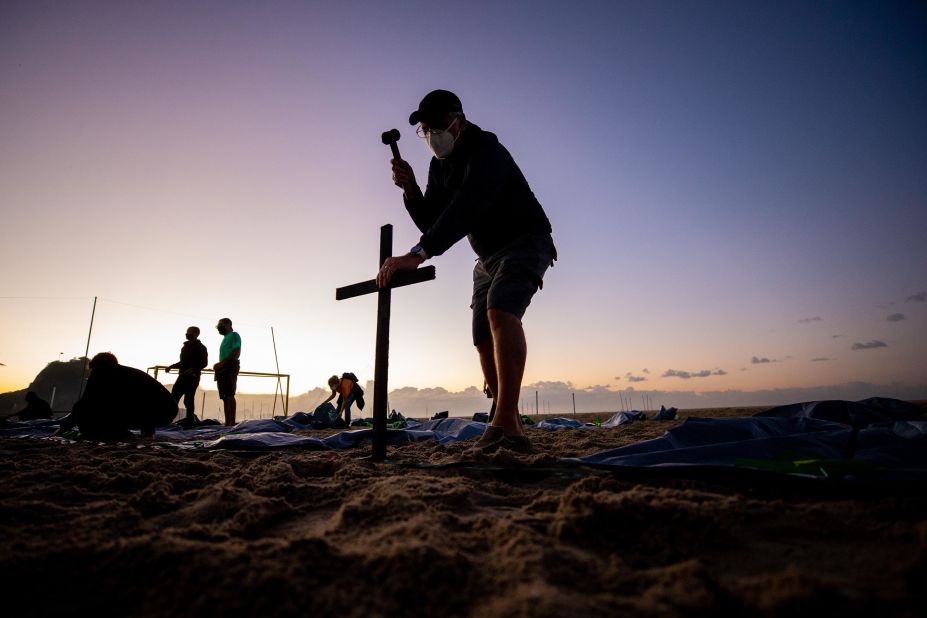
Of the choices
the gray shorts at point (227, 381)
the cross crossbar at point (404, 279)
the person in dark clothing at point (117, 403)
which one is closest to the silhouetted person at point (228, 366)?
the gray shorts at point (227, 381)

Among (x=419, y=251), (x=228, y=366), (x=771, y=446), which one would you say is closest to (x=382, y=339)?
(x=419, y=251)

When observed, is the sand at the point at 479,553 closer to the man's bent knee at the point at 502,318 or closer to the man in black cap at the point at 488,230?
the man in black cap at the point at 488,230

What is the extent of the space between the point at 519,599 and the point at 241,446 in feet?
10.2

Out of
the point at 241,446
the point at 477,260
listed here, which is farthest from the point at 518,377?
the point at 241,446

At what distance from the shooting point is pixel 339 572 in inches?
31.3

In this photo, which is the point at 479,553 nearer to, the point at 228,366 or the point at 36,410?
the point at 228,366

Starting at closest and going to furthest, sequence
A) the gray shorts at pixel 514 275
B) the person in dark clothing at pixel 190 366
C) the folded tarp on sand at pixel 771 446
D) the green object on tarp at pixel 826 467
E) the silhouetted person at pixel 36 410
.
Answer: the green object on tarp at pixel 826 467 → the folded tarp on sand at pixel 771 446 → the gray shorts at pixel 514 275 → the person in dark clothing at pixel 190 366 → the silhouetted person at pixel 36 410

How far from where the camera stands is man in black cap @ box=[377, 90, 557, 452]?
2400mm

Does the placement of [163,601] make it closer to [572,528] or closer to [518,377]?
[572,528]

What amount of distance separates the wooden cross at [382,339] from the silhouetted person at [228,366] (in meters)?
5.32

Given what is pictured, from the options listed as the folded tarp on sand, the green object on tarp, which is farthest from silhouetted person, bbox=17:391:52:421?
the green object on tarp

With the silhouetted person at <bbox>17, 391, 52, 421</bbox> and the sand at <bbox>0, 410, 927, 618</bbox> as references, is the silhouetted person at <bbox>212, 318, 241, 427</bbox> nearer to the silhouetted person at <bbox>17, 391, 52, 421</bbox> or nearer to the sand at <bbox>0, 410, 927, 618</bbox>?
the sand at <bbox>0, 410, 927, 618</bbox>

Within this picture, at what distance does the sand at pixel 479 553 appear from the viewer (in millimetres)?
667

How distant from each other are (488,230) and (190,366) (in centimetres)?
644
